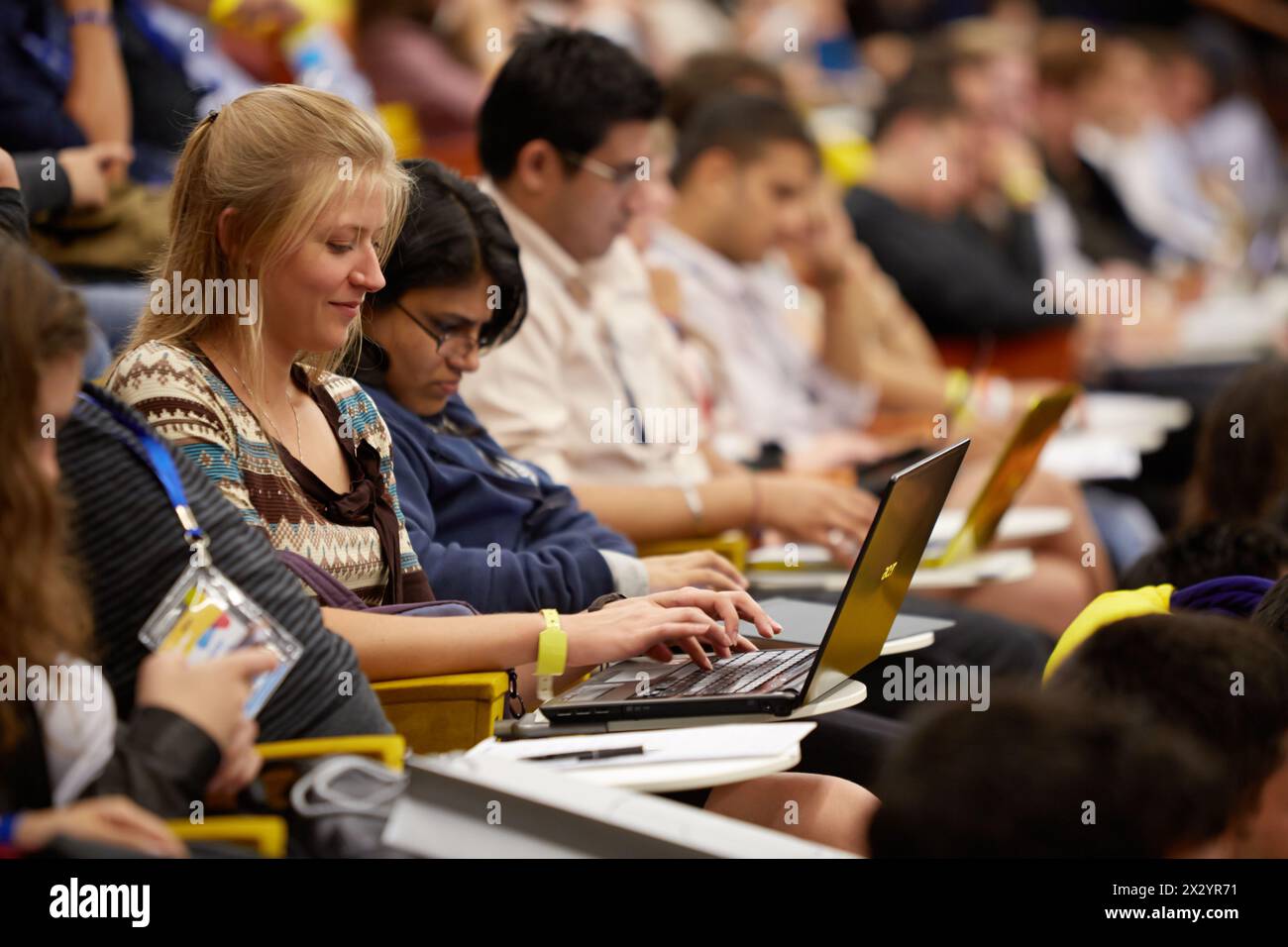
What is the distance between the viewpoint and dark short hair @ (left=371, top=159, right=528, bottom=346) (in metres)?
2.01

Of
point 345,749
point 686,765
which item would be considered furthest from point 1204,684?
point 345,749

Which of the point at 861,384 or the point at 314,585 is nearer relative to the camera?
the point at 314,585

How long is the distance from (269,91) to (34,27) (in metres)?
1.15

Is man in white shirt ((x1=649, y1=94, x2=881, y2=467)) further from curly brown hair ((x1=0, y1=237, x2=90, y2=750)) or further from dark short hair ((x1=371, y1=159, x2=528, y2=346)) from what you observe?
curly brown hair ((x1=0, y1=237, x2=90, y2=750))

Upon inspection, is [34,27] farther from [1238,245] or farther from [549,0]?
[1238,245]

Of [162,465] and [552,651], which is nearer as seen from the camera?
[162,465]

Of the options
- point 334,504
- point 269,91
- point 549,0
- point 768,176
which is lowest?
point 334,504

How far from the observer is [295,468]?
170 centimetres

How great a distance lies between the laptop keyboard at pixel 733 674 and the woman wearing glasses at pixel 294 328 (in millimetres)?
30

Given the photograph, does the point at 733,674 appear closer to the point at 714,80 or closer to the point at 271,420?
the point at 271,420

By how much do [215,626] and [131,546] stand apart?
0.10 m

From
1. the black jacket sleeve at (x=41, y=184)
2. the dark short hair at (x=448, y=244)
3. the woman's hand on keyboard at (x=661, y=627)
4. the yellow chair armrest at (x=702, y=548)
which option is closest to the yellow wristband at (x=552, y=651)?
the woman's hand on keyboard at (x=661, y=627)
